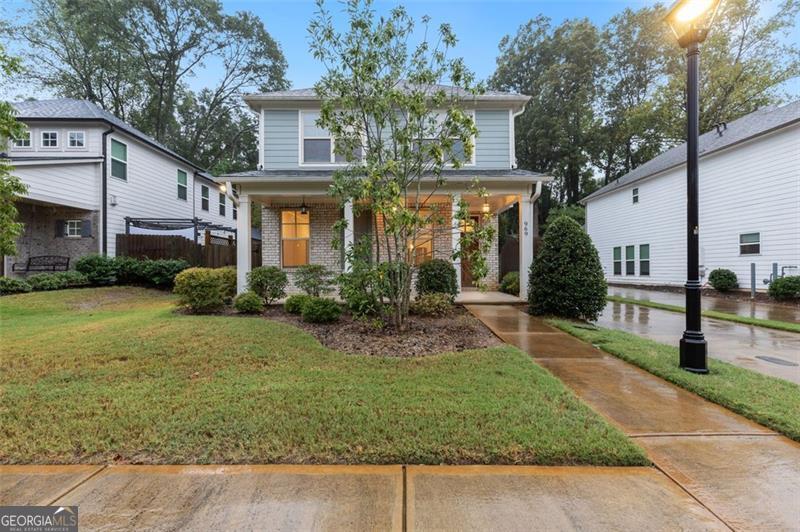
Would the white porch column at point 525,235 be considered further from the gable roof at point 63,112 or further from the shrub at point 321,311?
the gable roof at point 63,112

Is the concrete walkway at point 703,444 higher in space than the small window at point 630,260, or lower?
lower

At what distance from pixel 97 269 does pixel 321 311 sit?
9.58 meters

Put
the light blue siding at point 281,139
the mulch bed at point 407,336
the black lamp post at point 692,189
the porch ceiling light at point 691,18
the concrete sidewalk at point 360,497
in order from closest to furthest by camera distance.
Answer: the concrete sidewalk at point 360,497 < the porch ceiling light at point 691,18 < the black lamp post at point 692,189 < the mulch bed at point 407,336 < the light blue siding at point 281,139

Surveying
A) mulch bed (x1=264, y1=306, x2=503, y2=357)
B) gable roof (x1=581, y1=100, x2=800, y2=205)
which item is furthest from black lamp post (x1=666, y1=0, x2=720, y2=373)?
gable roof (x1=581, y1=100, x2=800, y2=205)

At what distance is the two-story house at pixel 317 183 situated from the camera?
8.92 m

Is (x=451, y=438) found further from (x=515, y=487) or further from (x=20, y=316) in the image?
(x=20, y=316)

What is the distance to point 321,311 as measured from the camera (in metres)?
6.58

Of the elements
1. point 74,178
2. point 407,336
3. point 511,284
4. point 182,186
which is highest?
point 182,186

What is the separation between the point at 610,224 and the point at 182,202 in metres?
22.9

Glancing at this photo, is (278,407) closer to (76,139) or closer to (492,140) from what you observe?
(492,140)

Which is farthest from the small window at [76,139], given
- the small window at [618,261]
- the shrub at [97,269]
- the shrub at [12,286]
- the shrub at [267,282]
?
the small window at [618,261]

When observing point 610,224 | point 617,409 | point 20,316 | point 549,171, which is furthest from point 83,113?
point 549,171

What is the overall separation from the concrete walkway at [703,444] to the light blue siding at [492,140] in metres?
7.15

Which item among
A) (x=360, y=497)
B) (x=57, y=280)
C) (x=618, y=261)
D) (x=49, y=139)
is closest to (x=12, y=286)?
(x=57, y=280)
